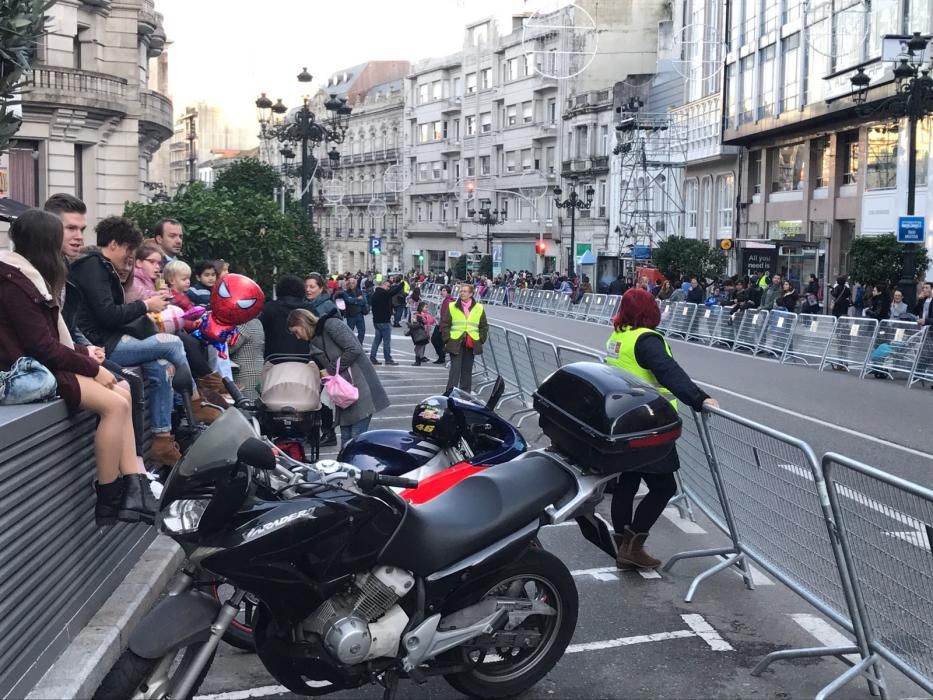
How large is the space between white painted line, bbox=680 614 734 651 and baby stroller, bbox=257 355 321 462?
397 cm

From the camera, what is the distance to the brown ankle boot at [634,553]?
23.6 feet

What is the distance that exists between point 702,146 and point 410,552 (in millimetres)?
50474

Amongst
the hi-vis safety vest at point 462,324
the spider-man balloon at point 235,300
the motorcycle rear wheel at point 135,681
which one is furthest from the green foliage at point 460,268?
the motorcycle rear wheel at point 135,681

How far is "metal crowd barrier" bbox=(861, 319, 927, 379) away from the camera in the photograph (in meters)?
19.5

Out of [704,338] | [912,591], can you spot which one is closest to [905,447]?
[912,591]

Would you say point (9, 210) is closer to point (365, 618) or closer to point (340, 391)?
point (340, 391)

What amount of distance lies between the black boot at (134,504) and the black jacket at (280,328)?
14.4ft

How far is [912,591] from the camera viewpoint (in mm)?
4578

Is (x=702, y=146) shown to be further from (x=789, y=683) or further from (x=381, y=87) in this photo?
(x=381, y=87)

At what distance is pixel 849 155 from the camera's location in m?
40.5

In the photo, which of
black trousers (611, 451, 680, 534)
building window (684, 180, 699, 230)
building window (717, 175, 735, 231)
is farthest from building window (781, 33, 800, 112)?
black trousers (611, 451, 680, 534)

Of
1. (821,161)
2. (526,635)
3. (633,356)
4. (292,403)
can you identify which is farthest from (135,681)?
(821,161)

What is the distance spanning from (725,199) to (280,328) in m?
44.7

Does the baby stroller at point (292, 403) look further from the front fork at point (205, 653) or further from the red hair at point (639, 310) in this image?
the front fork at point (205, 653)
